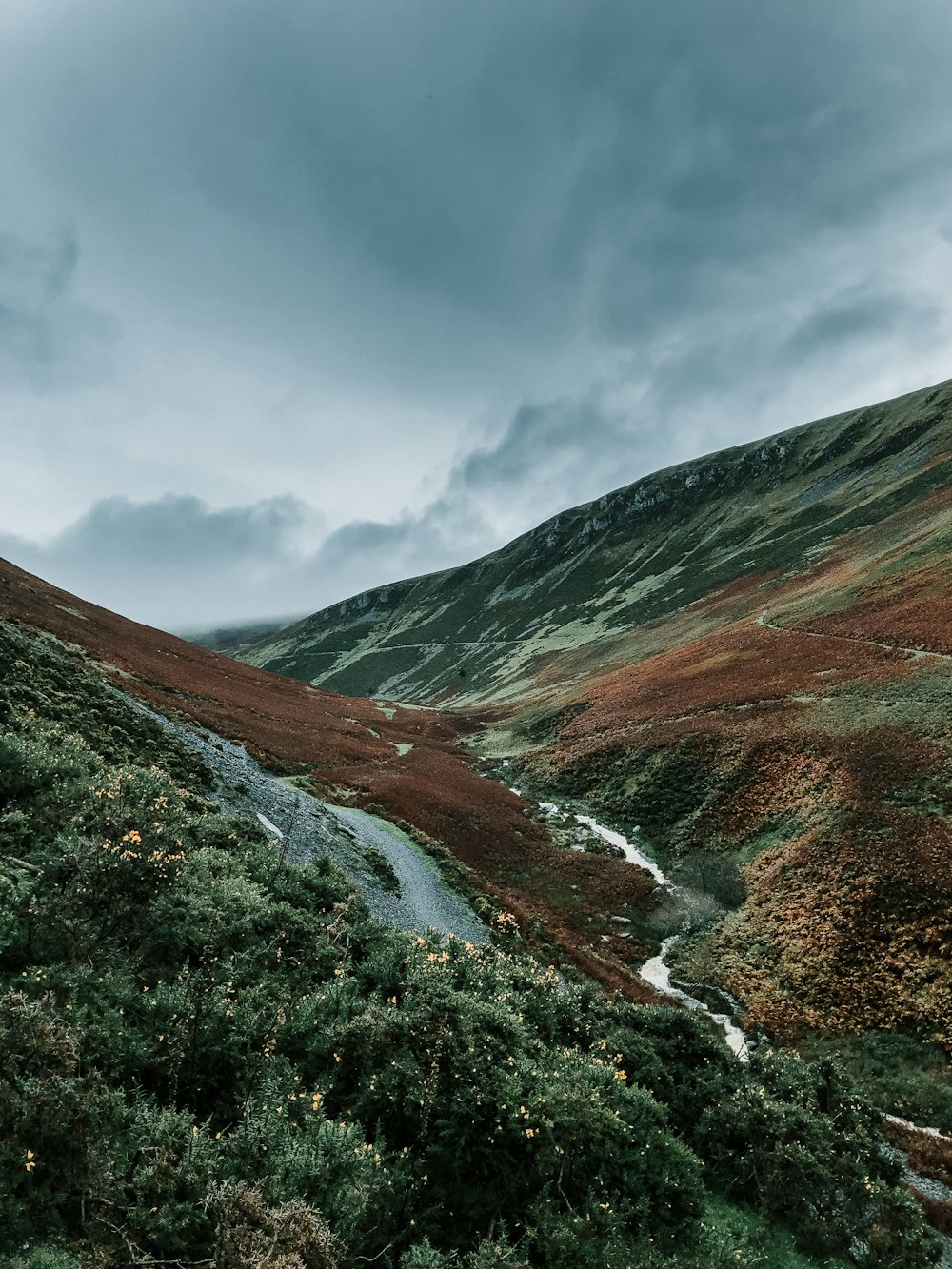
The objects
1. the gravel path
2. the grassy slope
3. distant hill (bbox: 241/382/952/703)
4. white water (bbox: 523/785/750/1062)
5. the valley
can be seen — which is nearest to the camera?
the valley

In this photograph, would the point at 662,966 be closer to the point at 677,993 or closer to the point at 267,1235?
the point at 677,993

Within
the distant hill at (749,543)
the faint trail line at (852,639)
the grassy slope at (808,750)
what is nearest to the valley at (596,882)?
the grassy slope at (808,750)

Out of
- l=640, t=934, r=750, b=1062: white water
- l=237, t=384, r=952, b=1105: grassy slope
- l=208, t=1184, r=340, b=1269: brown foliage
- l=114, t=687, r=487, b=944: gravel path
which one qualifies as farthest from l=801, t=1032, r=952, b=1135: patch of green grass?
l=208, t=1184, r=340, b=1269: brown foliage

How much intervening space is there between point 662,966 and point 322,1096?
23567 millimetres

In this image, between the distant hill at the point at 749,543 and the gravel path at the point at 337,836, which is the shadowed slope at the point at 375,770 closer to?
the gravel path at the point at 337,836

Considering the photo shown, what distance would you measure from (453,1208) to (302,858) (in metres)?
17.3

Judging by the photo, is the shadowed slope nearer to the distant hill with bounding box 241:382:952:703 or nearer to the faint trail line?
the faint trail line

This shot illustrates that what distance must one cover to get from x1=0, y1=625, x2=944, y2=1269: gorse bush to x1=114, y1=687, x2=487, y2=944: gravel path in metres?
9.78

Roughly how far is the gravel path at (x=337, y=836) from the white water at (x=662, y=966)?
875 cm

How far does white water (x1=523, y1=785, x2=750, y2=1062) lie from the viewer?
2292 centimetres

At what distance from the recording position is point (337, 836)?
95.1 feet

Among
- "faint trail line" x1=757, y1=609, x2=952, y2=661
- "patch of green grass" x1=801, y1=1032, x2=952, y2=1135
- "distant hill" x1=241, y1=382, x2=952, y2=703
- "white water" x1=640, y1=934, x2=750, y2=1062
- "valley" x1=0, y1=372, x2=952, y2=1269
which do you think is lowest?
"white water" x1=640, y1=934, x2=750, y2=1062

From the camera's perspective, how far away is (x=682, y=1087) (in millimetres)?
13586

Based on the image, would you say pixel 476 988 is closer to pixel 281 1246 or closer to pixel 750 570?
pixel 281 1246
